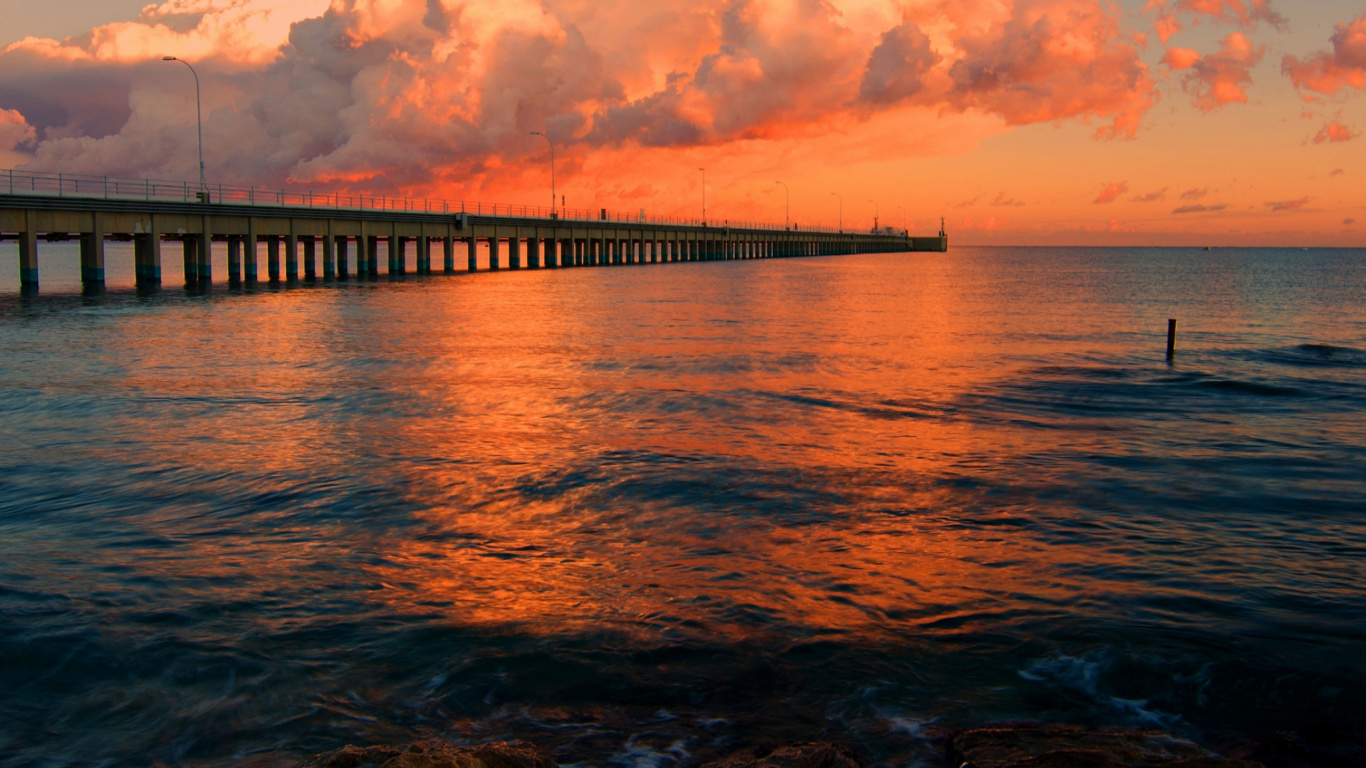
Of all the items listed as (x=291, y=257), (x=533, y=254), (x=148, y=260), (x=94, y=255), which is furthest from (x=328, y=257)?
(x=533, y=254)

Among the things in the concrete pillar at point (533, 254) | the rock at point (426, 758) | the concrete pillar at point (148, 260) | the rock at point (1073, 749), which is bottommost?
the rock at point (1073, 749)

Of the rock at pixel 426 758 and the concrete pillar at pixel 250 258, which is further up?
the concrete pillar at pixel 250 258

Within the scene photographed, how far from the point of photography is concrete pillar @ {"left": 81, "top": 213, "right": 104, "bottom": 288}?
52.7 metres

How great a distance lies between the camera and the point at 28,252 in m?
51.6

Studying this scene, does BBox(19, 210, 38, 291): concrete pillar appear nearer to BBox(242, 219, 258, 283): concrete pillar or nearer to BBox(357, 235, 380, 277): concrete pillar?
BBox(242, 219, 258, 283): concrete pillar

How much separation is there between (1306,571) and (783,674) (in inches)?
232

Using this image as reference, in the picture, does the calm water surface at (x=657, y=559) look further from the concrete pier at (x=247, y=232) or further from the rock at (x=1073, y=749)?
the concrete pier at (x=247, y=232)

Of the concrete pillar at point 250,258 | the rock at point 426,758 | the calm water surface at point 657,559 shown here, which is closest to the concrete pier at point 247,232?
the concrete pillar at point 250,258

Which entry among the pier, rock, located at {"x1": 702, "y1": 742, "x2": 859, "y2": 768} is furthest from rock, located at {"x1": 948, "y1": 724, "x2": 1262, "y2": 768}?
the pier

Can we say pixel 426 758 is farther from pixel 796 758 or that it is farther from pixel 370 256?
pixel 370 256

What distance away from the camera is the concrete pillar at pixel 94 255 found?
173 feet

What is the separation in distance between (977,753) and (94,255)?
6070 centimetres

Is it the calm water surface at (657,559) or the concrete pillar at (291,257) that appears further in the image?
the concrete pillar at (291,257)

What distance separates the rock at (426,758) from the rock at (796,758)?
1.12 meters
